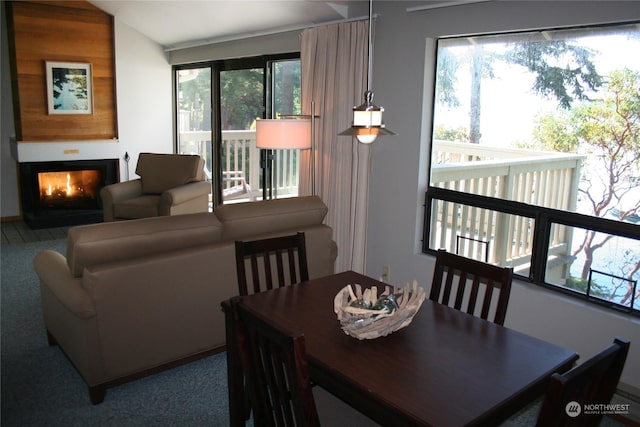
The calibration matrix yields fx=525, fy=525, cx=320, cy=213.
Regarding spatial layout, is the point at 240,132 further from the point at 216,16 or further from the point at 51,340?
the point at 51,340

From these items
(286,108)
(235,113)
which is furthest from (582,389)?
(235,113)

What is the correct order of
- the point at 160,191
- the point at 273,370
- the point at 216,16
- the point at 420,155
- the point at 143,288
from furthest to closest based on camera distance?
the point at 160,191 → the point at 216,16 → the point at 420,155 → the point at 143,288 → the point at 273,370

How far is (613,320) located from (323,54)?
3.06 m

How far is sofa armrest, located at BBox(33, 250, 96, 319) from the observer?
2.60 metres

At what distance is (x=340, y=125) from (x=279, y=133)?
57 centimetres

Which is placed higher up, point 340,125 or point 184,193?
point 340,125

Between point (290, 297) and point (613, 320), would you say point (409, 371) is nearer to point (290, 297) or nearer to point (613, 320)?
point (290, 297)

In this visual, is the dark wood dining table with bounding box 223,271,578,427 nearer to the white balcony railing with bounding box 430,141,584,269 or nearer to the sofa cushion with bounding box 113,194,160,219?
the white balcony railing with bounding box 430,141,584,269

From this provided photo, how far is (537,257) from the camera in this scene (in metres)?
3.34

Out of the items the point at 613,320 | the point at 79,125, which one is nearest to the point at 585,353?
the point at 613,320

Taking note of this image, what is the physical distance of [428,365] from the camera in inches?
70.9

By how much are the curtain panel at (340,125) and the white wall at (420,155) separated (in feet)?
0.35

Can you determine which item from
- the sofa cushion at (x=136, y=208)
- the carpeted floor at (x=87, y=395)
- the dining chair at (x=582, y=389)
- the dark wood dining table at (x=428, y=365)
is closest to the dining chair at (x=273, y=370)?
the dark wood dining table at (x=428, y=365)

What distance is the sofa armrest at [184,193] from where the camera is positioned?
5.43 metres
